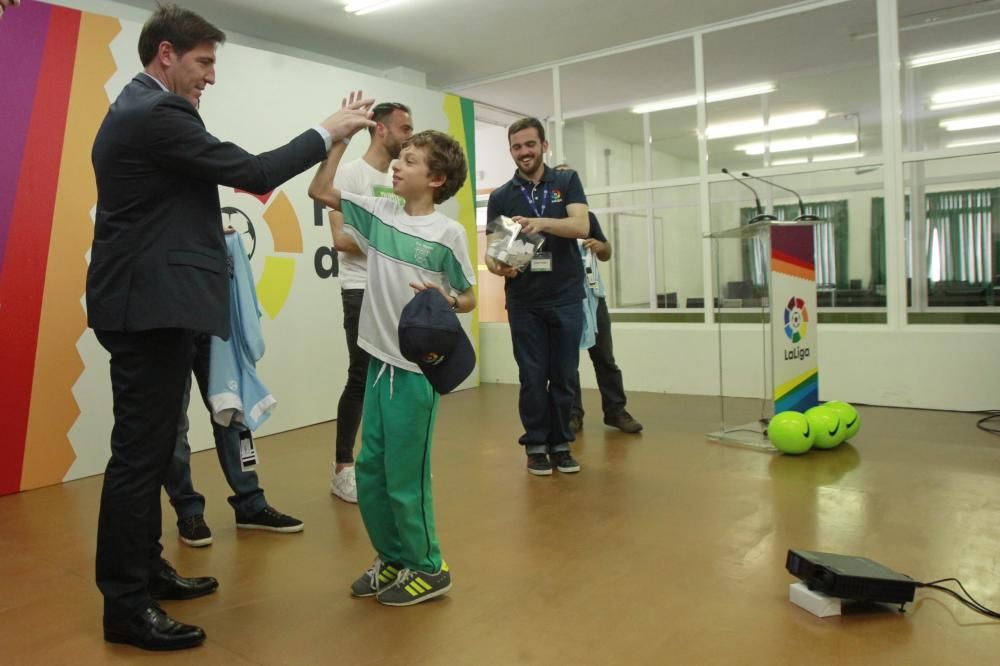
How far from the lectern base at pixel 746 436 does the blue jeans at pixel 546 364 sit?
Result: 1100 mm

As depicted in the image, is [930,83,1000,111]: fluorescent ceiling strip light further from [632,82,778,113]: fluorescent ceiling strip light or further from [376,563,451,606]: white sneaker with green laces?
[376,563,451,606]: white sneaker with green laces

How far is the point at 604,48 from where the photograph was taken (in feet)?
22.3

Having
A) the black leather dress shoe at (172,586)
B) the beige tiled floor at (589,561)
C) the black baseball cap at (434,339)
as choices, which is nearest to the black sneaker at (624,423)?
the beige tiled floor at (589,561)

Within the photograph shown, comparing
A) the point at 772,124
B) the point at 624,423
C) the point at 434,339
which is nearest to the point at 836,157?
the point at 772,124

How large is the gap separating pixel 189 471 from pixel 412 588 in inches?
41.2

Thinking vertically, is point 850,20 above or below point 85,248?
above

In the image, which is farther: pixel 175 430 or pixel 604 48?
pixel 604 48

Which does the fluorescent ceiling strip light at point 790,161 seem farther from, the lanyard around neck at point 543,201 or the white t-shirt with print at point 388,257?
the white t-shirt with print at point 388,257

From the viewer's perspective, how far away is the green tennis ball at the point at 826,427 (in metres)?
3.78

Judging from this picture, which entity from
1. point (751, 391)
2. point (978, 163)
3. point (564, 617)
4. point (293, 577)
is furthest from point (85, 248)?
point (978, 163)

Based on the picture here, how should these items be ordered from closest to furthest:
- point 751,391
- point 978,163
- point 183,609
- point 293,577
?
point 183,609 → point 293,577 → point 978,163 → point 751,391

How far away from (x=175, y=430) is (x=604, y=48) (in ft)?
19.6

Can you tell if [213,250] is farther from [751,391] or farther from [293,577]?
[751,391]

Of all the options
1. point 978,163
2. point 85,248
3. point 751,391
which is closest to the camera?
point 85,248
